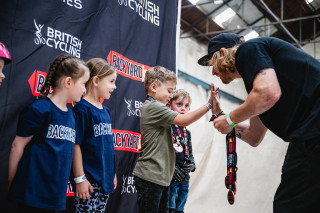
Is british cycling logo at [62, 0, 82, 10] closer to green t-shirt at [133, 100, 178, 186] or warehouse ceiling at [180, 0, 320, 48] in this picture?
green t-shirt at [133, 100, 178, 186]

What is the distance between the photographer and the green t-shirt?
211cm

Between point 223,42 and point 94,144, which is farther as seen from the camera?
point 94,144

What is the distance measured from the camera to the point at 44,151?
5.25 ft

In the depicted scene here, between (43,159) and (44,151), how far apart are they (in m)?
0.04

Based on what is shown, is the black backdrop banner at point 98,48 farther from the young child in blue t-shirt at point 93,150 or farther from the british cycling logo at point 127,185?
the young child in blue t-shirt at point 93,150

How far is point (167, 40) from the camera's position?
3.30 meters

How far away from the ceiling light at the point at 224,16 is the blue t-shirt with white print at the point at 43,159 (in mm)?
9706

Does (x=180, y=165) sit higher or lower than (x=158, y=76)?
lower

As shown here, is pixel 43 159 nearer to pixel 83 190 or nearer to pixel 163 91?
pixel 83 190

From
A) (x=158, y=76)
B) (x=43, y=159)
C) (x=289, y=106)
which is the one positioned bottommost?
(x=43, y=159)

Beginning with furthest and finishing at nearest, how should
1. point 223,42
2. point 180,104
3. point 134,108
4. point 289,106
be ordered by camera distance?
1. point 180,104
2. point 134,108
3. point 223,42
4. point 289,106

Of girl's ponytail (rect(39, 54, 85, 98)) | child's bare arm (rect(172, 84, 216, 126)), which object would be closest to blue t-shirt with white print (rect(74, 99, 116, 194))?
girl's ponytail (rect(39, 54, 85, 98))

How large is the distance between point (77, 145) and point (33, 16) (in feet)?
3.05

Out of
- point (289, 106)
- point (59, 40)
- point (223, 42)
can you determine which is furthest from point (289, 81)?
point (59, 40)
